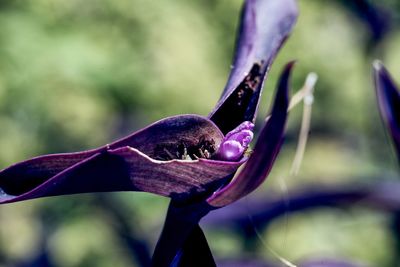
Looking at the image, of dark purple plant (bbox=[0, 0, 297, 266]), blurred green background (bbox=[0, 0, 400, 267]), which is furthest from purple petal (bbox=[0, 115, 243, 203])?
blurred green background (bbox=[0, 0, 400, 267])

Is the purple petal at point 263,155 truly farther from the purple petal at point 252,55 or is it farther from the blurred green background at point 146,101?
the blurred green background at point 146,101

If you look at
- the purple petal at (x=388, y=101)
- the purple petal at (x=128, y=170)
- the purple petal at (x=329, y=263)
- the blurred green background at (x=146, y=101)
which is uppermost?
the purple petal at (x=388, y=101)

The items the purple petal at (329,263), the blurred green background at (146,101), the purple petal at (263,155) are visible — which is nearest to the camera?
the purple petal at (263,155)

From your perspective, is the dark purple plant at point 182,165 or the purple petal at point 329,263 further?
the purple petal at point 329,263

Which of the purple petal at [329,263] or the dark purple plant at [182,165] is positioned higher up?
the dark purple plant at [182,165]

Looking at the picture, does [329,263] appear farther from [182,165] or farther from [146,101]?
[146,101]

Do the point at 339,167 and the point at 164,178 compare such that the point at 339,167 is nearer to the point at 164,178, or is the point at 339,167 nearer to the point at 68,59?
the point at 68,59

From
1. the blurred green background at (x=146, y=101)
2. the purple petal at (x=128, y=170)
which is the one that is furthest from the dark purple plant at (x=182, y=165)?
the blurred green background at (x=146, y=101)
